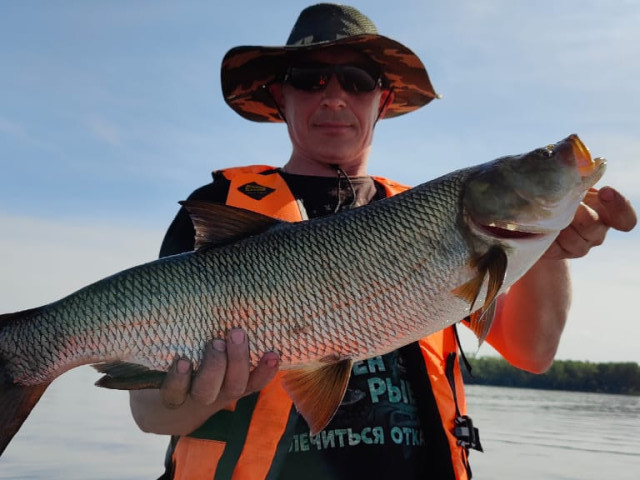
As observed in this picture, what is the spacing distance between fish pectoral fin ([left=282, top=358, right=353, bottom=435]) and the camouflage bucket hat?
2.25 meters

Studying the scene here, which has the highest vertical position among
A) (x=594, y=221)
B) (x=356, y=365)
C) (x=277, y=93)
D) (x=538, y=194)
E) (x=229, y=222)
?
(x=277, y=93)

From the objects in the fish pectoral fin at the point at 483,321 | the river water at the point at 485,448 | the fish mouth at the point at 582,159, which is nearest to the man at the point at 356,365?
the fish mouth at the point at 582,159

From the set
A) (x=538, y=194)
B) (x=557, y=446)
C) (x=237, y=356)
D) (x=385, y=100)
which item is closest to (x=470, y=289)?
(x=538, y=194)

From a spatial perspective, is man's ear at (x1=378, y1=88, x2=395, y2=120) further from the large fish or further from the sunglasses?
the large fish

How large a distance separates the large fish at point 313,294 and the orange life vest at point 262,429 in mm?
448

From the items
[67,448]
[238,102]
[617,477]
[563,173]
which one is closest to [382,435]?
[563,173]

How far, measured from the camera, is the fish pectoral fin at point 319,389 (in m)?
3.03

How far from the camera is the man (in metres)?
3.27

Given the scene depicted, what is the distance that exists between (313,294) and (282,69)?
2.50m

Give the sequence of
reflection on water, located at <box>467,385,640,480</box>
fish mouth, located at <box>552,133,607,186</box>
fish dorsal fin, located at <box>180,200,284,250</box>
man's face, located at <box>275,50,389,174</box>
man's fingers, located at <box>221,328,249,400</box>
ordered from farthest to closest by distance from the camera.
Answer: reflection on water, located at <box>467,385,640,480</box> → man's face, located at <box>275,50,389,174</box> → fish dorsal fin, located at <box>180,200,284,250</box> → fish mouth, located at <box>552,133,607,186</box> → man's fingers, located at <box>221,328,249,400</box>

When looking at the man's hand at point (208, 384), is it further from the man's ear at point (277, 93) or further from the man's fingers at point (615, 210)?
the man's ear at point (277, 93)

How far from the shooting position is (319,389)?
3.05 m

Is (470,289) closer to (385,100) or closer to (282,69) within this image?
(385,100)

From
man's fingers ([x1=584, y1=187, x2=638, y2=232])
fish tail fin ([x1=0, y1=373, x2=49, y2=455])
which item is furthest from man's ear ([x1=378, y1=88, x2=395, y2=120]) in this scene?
fish tail fin ([x1=0, y1=373, x2=49, y2=455])
